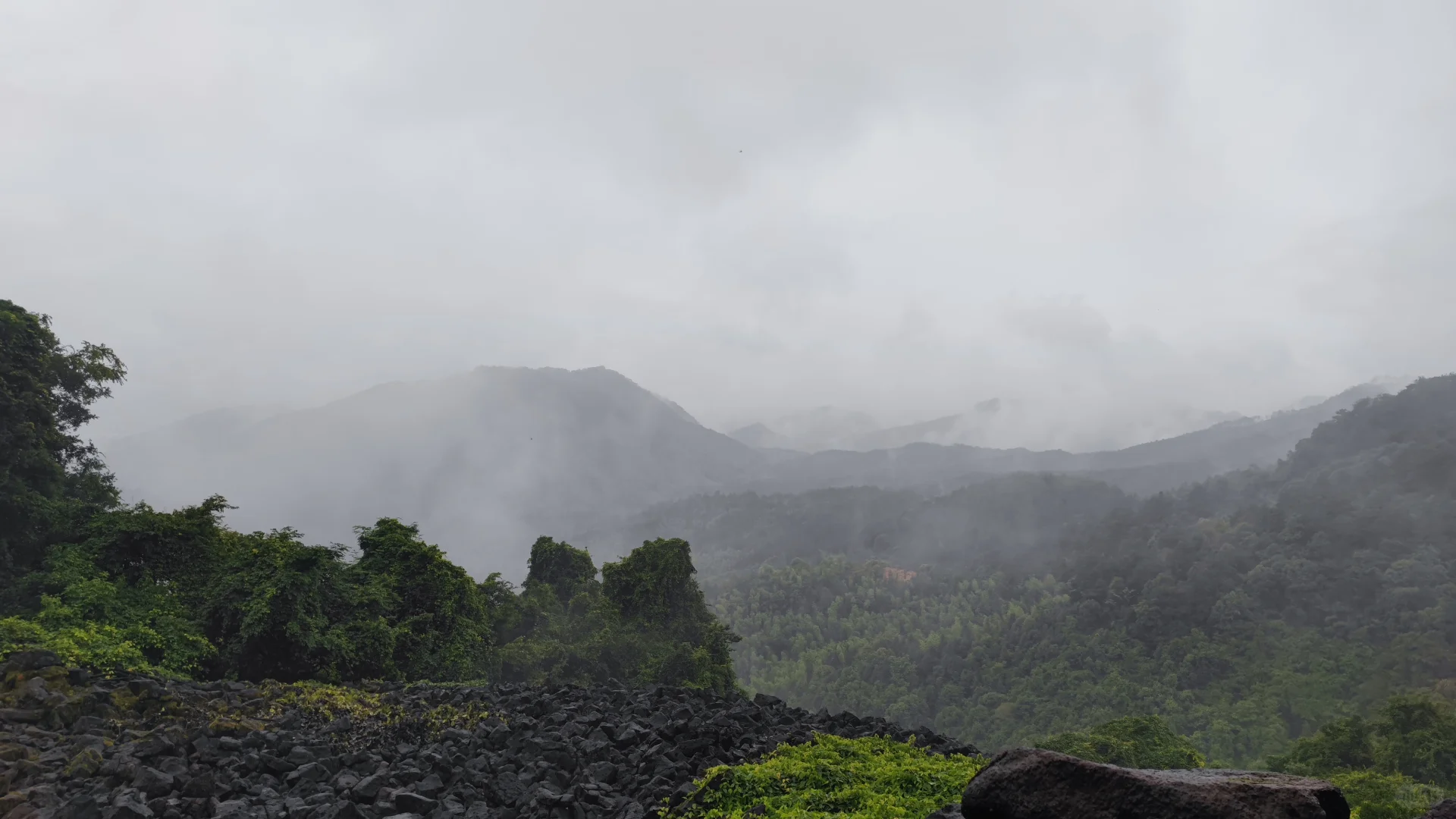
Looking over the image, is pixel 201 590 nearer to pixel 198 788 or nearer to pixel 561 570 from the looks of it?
pixel 198 788

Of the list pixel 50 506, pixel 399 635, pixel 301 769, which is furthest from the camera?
pixel 399 635

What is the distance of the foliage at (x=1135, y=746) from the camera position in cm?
2175

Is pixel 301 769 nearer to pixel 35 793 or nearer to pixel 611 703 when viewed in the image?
pixel 35 793

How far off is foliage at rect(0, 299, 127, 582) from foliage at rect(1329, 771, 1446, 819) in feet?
93.8

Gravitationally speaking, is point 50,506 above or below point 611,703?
above

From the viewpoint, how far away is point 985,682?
76.3 metres

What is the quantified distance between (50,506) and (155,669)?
8.70m

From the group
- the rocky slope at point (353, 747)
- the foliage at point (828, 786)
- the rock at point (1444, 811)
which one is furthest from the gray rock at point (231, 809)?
the rock at point (1444, 811)

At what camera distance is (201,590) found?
19.4 m

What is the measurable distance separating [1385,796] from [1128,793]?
48.1 ft

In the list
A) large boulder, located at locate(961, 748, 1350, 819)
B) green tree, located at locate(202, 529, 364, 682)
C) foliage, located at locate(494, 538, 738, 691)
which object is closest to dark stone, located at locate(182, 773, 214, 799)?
green tree, located at locate(202, 529, 364, 682)

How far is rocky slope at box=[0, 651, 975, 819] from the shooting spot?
950 cm

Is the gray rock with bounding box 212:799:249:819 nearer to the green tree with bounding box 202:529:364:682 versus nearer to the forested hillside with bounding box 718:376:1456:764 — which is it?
the green tree with bounding box 202:529:364:682

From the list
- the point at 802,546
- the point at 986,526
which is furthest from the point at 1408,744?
the point at 802,546
